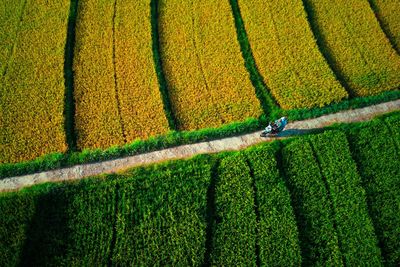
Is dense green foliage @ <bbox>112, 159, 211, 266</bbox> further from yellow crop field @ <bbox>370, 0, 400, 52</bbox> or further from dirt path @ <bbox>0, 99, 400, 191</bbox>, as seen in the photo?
yellow crop field @ <bbox>370, 0, 400, 52</bbox>

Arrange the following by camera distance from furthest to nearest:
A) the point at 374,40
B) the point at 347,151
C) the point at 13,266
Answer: the point at 374,40 → the point at 347,151 → the point at 13,266

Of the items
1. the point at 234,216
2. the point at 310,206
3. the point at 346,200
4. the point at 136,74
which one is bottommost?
the point at 346,200

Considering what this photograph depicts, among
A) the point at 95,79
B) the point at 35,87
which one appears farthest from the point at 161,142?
the point at 35,87

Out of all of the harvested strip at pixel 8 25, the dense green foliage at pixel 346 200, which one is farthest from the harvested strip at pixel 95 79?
the dense green foliage at pixel 346 200

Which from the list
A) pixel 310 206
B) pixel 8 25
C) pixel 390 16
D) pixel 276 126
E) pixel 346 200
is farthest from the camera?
pixel 390 16

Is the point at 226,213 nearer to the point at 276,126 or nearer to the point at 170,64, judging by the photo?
the point at 276,126

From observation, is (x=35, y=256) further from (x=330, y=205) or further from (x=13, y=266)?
(x=330, y=205)

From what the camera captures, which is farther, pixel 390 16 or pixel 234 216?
pixel 390 16

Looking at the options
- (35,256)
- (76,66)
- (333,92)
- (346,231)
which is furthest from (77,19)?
(346,231)
